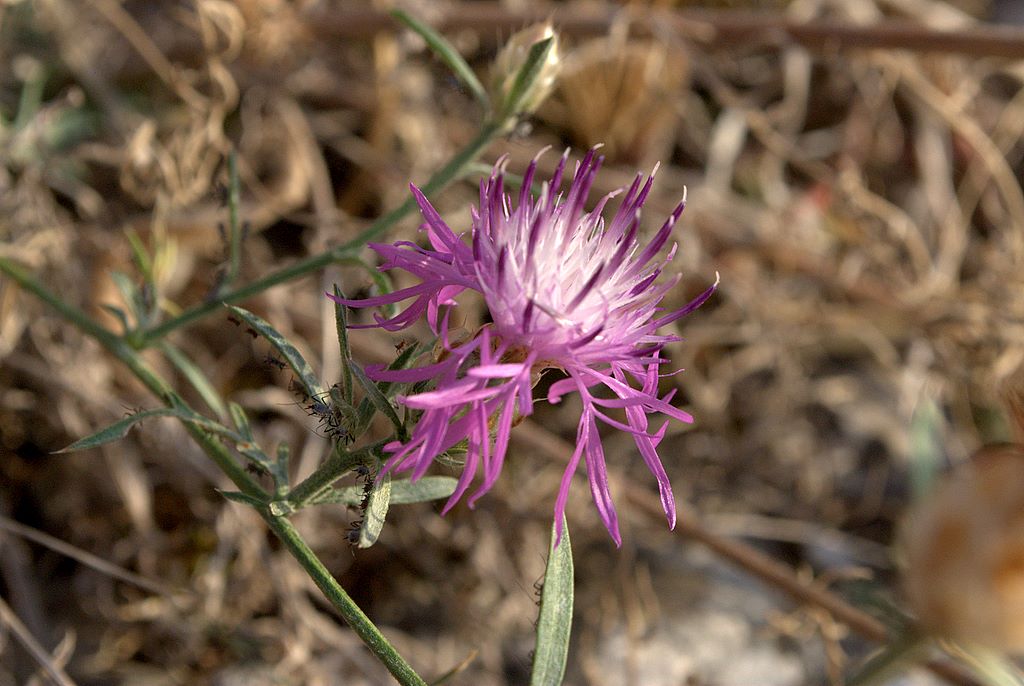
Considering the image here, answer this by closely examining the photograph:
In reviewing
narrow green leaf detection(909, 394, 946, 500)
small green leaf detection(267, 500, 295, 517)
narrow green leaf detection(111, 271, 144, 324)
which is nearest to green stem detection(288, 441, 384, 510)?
small green leaf detection(267, 500, 295, 517)

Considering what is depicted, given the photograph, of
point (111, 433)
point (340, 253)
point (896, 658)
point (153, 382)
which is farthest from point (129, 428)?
point (896, 658)

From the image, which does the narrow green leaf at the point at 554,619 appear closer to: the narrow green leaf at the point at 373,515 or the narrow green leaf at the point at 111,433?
the narrow green leaf at the point at 373,515

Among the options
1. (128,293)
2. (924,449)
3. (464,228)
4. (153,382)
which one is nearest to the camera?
(153,382)

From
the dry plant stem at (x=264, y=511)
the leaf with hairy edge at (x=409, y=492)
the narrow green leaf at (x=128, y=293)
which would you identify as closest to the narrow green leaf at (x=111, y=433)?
the dry plant stem at (x=264, y=511)

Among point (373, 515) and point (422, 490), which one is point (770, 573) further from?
point (373, 515)

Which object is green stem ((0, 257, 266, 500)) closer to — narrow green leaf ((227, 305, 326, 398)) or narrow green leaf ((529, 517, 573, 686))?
narrow green leaf ((227, 305, 326, 398))

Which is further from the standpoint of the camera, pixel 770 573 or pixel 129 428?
pixel 770 573
